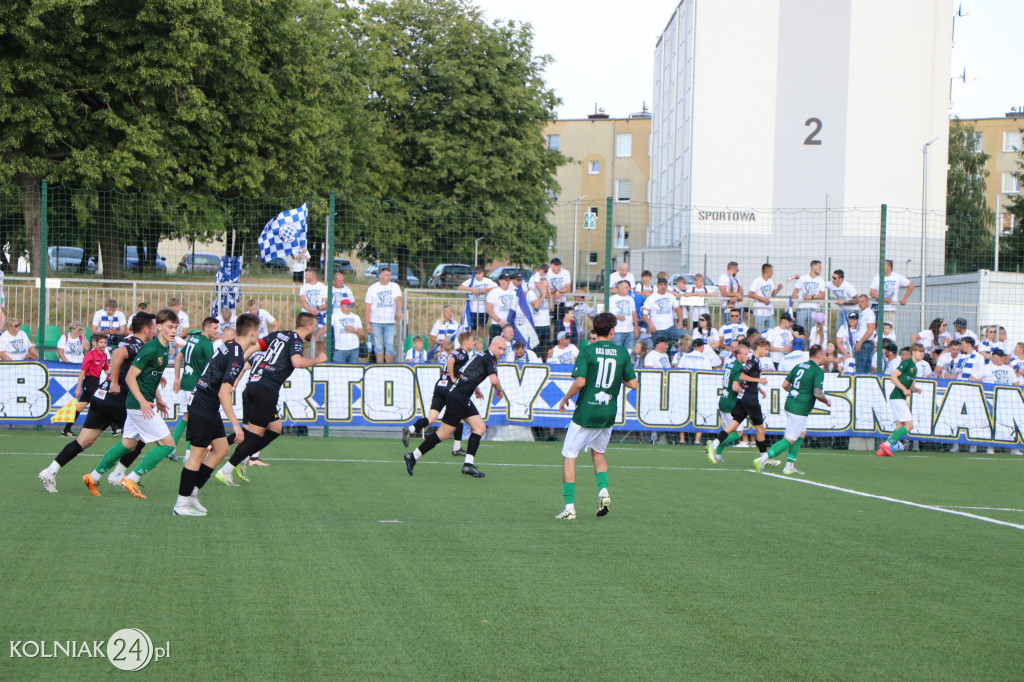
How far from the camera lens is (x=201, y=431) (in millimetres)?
9516

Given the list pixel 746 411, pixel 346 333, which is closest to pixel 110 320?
pixel 346 333

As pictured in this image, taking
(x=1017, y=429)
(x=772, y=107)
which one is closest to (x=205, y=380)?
(x=1017, y=429)

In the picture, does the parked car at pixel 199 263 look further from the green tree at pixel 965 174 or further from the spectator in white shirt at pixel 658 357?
the green tree at pixel 965 174

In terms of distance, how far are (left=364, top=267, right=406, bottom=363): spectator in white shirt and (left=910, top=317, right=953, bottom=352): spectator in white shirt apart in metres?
11.2

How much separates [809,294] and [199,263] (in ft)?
43.3

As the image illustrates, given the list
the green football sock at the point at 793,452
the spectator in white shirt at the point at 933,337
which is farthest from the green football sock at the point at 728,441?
the spectator in white shirt at the point at 933,337

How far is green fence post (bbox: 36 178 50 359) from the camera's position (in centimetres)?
1905

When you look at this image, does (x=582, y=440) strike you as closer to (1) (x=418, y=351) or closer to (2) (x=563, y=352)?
(2) (x=563, y=352)

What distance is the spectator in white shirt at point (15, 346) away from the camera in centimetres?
1928

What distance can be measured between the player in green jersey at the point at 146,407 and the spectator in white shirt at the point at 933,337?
656 inches

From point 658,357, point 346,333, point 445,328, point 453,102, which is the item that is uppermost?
point 453,102

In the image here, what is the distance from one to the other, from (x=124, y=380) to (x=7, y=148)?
24.4 m

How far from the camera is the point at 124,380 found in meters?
10.7

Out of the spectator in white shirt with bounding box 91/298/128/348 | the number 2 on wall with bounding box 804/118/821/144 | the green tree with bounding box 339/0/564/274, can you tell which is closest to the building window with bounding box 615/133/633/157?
the green tree with bounding box 339/0/564/274
